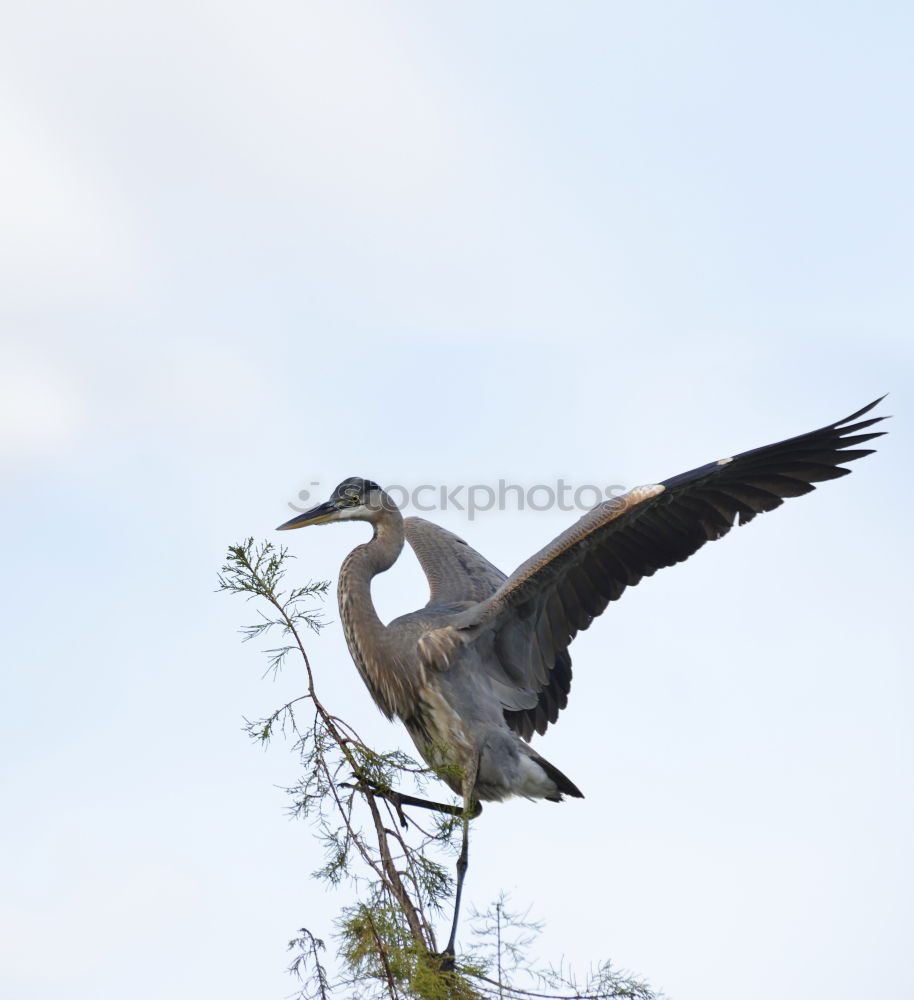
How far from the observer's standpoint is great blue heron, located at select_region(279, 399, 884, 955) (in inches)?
277

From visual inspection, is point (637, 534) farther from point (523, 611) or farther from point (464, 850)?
point (464, 850)

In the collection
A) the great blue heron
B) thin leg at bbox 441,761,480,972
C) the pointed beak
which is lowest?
thin leg at bbox 441,761,480,972

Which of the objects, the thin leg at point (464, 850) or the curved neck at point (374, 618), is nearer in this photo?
the thin leg at point (464, 850)

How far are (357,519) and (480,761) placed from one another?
1815 millimetres

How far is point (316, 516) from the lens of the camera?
7941 millimetres

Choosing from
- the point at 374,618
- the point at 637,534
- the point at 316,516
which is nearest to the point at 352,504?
the point at 316,516

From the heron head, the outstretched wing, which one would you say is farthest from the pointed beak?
the outstretched wing

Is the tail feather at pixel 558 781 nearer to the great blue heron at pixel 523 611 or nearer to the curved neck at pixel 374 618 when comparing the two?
the great blue heron at pixel 523 611

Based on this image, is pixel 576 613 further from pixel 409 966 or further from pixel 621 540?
pixel 409 966

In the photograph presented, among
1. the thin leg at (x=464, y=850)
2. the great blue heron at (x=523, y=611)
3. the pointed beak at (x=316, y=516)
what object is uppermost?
the pointed beak at (x=316, y=516)

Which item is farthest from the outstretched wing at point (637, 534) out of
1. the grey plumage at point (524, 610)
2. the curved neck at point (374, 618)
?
the curved neck at point (374, 618)

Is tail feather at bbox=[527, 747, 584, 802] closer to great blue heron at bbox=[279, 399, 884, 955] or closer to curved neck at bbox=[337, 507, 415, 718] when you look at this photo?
great blue heron at bbox=[279, 399, 884, 955]

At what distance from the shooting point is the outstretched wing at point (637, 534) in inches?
274

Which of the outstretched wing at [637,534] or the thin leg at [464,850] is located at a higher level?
the outstretched wing at [637,534]
